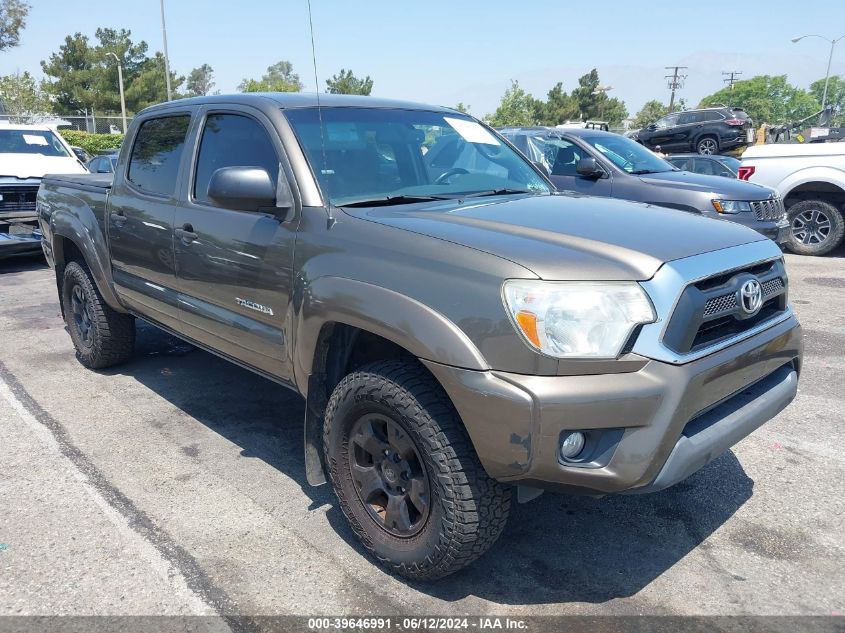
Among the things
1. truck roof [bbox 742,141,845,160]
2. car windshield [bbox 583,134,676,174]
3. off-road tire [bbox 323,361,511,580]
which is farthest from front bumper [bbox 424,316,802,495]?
truck roof [bbox 742,141,845,160]

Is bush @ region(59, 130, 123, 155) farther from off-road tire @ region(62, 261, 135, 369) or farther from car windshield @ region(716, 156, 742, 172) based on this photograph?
off-road tire @ region(62, 261, 135, 369)

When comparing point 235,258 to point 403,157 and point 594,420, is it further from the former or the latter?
point 594,420

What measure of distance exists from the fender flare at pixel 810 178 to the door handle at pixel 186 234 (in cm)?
895

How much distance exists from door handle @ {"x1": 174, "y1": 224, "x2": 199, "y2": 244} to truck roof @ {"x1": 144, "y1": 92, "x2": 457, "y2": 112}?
70 centimetres

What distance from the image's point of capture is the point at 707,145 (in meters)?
23.8

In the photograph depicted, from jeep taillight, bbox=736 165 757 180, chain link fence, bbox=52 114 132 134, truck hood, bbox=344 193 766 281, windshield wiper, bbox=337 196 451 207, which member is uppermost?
chain link fence, bbox=52 114 132 134

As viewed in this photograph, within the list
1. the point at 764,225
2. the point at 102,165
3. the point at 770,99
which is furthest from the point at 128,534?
the point at 770,99

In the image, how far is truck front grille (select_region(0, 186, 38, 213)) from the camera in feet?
31.3

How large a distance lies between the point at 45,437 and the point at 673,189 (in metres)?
6.74

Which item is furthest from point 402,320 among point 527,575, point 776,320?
point 776,320

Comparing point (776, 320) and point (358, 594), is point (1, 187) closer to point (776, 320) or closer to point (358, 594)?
point (358, 594)

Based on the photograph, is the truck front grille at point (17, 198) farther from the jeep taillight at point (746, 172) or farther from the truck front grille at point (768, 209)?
the jeep taillight at point (746, 172)

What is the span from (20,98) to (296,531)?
5297 cm

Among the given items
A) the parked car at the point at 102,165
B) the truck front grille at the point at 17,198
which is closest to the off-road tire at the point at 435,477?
the truck front grille at the point at 17,198
